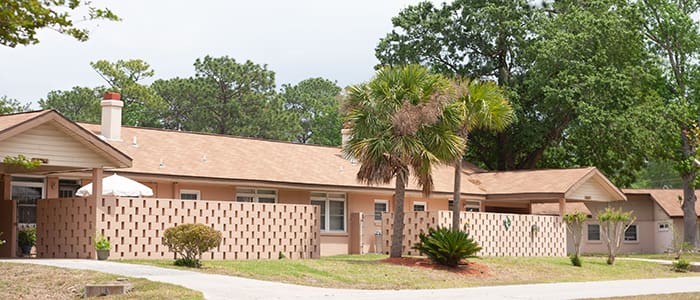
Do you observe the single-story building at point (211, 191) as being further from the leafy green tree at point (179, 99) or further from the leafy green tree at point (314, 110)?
the leafy green tree at point (314, 110)

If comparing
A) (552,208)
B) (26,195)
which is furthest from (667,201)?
(26,195)

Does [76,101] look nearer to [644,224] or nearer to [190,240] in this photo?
[644,224]

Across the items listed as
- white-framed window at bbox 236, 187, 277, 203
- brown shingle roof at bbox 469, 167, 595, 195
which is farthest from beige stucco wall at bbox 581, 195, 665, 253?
white-framed window at bbox 236, 187, 277, 203

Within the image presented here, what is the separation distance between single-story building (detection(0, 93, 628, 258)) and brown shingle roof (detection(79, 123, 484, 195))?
0.07 metres

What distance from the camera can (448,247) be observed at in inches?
1057

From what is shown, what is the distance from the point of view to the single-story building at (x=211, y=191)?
79.0 ft

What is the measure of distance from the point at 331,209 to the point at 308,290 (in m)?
15.6

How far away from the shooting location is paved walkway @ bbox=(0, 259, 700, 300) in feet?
60.1

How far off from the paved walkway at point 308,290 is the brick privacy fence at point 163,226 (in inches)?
57.8

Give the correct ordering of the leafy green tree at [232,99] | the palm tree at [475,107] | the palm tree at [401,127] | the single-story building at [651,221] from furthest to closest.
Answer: the leafy green tree at [232,99] → the single-story building at [651,221] → the palm tree at [475,107] → the palm tree at [401,127]

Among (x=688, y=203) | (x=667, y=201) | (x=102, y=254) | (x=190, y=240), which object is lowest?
(x=102, y=254)

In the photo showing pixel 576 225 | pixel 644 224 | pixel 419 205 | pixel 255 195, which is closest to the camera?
pixel 255 195

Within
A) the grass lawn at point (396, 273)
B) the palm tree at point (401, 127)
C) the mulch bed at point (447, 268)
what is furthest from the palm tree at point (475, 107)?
the grass lawn at point (396, 273)

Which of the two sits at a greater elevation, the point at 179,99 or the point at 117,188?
the point at 179,99
